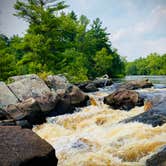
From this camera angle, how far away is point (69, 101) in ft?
46.6

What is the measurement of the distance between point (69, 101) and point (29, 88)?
6.79ft

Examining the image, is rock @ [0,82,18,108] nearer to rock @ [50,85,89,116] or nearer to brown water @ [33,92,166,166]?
rock @ [50,85,89,116]

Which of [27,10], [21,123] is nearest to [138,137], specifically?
[21,123]

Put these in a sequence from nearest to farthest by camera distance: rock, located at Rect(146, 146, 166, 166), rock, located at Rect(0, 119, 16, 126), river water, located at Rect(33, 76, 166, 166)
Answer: rock, located at Rect(146, 146, 166, 166) < river water, located at Rect(33, 76, 166, 166) < rock, located at Rect(0, 119, 16, 126)

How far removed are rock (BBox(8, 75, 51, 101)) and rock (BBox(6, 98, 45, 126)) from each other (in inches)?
93.1

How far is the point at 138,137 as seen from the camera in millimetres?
7941

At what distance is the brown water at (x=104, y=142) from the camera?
6.66 m

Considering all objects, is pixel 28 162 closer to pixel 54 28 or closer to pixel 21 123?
pixel 21 123

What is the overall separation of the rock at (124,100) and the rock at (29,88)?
2.84 m

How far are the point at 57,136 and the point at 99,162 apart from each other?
375cm

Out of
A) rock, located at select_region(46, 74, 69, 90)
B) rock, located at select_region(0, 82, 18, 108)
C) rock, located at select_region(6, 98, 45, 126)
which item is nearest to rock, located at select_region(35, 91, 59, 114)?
rock, located at select_region(6, 98, 45, 126)

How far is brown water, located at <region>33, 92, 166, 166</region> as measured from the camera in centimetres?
666

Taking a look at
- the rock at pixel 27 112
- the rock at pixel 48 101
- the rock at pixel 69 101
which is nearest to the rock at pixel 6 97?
the rock at pixel 48 101

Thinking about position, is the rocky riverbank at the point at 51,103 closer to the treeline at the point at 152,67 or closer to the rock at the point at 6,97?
the rock at the point at 6,97
